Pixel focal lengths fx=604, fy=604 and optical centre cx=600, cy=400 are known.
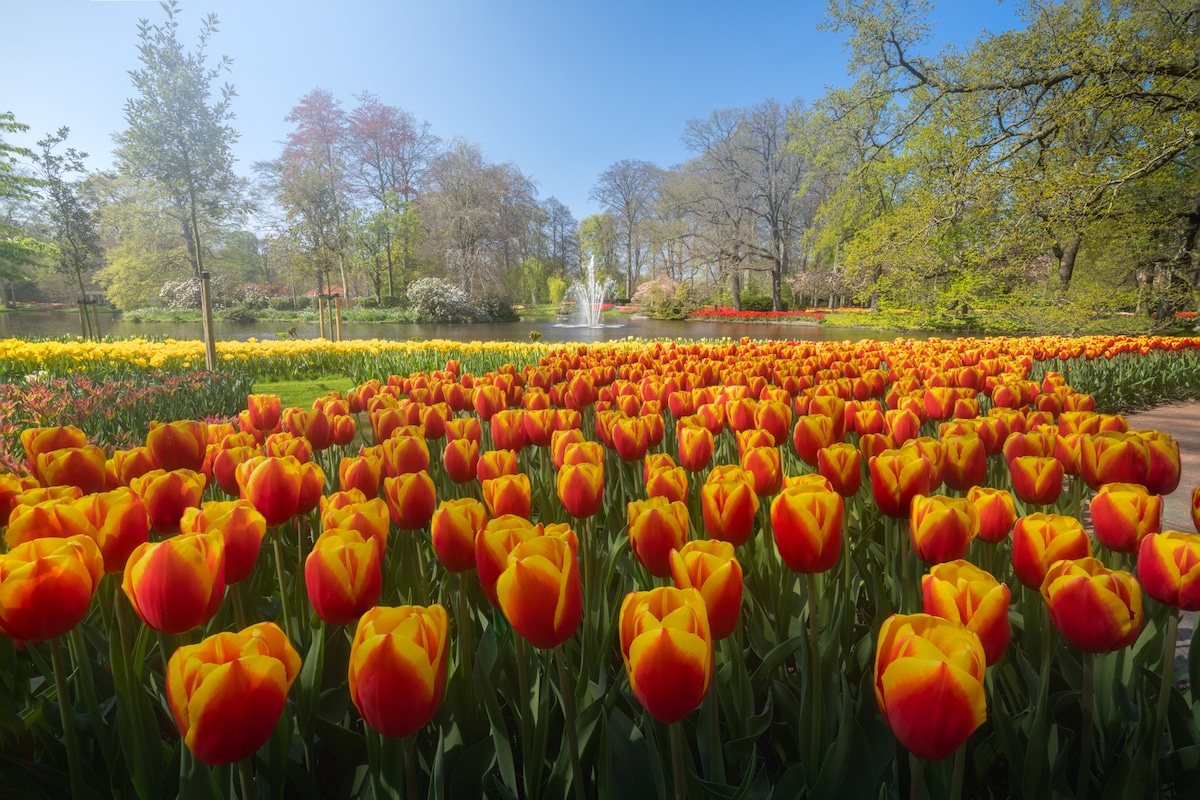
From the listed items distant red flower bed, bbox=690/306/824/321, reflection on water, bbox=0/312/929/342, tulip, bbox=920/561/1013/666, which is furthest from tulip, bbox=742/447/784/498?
distant red flower bed, bbox=690/306/824/321

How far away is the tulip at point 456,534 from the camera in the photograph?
1.08m

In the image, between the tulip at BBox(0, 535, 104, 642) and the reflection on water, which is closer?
the tulip at BBox(0, 535, 104, 642)

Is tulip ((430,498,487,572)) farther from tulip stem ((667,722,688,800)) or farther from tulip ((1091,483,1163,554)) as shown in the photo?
tulip ((1091,483,1163,554))

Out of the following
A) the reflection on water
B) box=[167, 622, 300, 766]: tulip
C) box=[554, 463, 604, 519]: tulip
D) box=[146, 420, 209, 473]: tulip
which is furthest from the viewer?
the reflection on water

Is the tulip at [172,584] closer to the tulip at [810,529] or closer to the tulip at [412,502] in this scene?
the tulip at [412,502]

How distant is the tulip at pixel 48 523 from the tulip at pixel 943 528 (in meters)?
1.42

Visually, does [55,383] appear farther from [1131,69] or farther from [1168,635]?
[1131,69]

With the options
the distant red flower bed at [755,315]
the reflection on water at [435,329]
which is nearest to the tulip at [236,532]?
the reflection on water at [435,329]

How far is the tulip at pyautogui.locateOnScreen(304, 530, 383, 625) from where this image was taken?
2.99ft

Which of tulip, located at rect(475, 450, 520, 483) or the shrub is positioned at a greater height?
the shrub

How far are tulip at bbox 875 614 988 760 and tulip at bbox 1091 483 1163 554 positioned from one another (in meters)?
0.63

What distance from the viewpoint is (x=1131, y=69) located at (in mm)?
9406

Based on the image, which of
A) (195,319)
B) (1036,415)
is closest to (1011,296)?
(1036,415)

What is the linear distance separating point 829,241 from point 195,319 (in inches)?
1321
